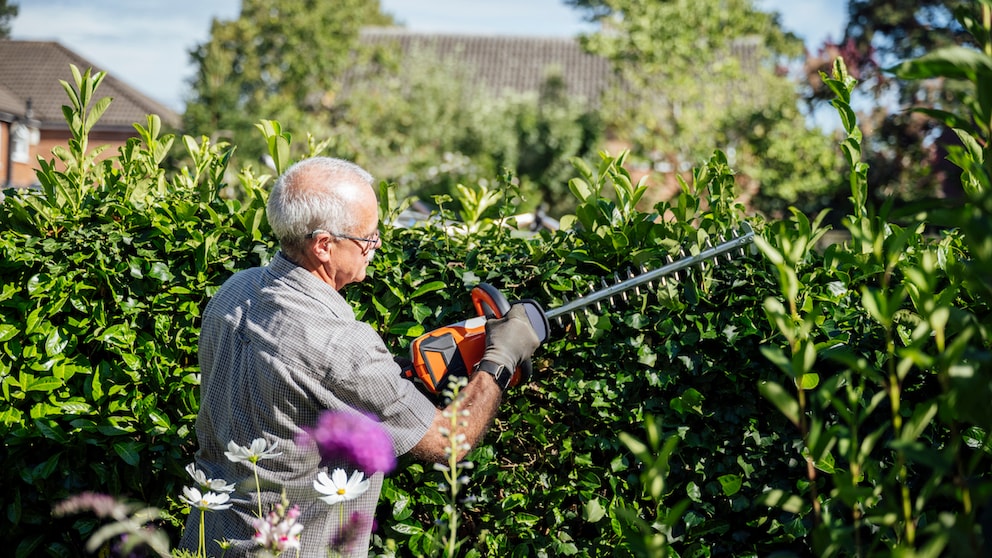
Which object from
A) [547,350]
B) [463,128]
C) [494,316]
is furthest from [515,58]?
[494,316]

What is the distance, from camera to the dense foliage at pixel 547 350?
244 centimetres

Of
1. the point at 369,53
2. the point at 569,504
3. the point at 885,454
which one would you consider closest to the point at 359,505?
the point at 569,504

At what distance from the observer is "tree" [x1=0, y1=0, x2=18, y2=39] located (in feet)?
19.1

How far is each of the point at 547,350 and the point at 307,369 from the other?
0.79 m

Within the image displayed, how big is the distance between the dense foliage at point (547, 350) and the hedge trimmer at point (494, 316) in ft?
0.16

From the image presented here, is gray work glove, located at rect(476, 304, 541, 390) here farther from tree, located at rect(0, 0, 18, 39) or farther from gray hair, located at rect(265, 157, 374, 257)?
tree, located at rect(0, 0, 18, 39)

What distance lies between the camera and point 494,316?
98.8 inches

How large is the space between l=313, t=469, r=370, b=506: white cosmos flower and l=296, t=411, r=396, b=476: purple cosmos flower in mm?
43

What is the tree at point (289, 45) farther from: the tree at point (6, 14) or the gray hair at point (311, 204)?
the gray hair at point (311, 204)

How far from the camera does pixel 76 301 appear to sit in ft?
9.39

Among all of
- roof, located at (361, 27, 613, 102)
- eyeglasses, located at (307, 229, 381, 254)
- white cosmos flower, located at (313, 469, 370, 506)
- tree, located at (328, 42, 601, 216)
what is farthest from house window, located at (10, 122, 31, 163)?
roof, located at (361, 27, 613, 102)

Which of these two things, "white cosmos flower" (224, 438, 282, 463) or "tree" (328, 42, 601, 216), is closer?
"white cosmos flower" (224, 438, 282, 463)

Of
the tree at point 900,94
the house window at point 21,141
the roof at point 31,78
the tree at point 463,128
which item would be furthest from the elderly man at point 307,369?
the tree at point 463,128

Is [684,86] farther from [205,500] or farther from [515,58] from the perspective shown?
[515,58]
